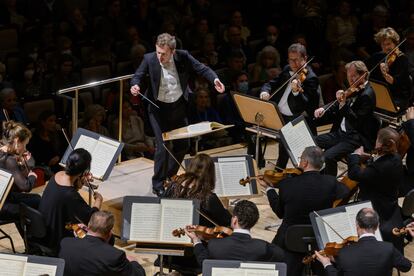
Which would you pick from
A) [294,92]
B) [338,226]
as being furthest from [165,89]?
[338,226]

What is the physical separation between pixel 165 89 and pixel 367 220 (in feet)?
9.14

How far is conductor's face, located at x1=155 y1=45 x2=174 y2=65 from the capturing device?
8223mm

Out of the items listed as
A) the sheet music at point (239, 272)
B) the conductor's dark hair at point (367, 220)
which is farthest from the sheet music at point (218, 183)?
the sheet music at point (239, 272)

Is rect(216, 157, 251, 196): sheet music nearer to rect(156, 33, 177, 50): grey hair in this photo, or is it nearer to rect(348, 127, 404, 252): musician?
rect(348, 127, 404, 252): musician

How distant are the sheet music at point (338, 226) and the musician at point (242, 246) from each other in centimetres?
54

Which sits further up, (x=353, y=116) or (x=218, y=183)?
(x=353, y=116)

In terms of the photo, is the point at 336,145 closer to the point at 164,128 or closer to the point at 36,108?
the point at 164,128

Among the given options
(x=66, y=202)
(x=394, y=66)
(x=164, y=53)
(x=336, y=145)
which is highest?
(x=394, y=66)

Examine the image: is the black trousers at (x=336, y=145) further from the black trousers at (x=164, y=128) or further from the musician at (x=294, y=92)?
the black trousers at (x=164, y=128)

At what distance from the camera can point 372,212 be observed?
20.5ft

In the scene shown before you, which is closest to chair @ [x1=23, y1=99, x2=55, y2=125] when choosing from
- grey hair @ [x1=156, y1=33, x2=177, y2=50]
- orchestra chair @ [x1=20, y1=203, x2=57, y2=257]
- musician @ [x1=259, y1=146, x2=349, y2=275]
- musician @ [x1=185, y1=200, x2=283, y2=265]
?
grey hair @ [x1=156, y1=33, x2=177, y2=50]

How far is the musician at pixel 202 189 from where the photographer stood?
6.84 m

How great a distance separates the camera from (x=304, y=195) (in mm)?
6879

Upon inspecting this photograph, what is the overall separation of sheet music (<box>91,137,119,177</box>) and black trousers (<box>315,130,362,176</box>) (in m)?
2.09
